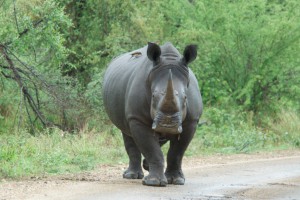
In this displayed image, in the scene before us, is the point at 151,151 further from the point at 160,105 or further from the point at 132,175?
the point at 132,175

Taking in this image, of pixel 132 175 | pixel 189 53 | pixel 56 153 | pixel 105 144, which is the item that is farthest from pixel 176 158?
pixel 105 144

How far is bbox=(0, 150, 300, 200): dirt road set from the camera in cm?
917

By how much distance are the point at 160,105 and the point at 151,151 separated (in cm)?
98

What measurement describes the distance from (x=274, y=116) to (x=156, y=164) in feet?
46.3

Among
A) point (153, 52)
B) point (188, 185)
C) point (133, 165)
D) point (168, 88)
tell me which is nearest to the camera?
point (168, 88)

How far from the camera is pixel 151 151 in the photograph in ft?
33.7

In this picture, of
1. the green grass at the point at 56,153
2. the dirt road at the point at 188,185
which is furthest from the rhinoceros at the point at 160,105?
the green grass at the point at 56,153

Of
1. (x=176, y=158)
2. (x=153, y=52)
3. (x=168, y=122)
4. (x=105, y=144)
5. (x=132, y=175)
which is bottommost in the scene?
(x=105, y=144)

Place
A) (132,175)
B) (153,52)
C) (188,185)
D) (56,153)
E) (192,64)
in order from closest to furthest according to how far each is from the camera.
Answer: (153,52) < (188,185) < (132,175) < (56,153) < (192,64)

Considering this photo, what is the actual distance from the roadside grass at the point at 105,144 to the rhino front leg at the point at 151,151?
6.91ft

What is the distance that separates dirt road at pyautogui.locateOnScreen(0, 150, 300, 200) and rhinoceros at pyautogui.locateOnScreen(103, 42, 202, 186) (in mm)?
379

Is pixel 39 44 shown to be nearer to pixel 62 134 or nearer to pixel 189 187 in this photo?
pixel 62 134

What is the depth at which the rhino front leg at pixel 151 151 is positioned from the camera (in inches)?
400

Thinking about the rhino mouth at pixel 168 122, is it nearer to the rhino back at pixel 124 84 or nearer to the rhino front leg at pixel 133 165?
the rhino back at pixel 124 84
